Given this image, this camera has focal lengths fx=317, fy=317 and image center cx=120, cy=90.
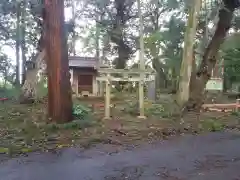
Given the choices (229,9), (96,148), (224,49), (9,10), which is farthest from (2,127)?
(224,49)

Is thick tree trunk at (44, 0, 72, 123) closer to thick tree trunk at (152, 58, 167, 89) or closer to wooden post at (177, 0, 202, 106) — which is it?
wooden post at (177, 0, 202, 106)

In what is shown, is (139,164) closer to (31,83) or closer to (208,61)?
(208,61)

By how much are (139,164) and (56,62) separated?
5216 mm

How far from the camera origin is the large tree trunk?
14109 mm

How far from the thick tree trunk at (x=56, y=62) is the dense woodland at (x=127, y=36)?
20.9 feet

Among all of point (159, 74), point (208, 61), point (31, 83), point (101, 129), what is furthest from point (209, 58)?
point (159, 74)

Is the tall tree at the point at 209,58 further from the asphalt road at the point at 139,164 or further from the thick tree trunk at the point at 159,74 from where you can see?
the thick tree trunk at the point at 159,74

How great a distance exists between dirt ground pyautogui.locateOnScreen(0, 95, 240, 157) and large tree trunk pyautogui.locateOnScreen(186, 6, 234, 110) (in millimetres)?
1213

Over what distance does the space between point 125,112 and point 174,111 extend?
2065mm

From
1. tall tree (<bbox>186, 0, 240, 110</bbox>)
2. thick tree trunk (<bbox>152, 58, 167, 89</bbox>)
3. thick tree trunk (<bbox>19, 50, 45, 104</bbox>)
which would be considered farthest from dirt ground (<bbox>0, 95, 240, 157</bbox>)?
thick tree trunk (<bbox>152, 58, 167, 89</bbox>)

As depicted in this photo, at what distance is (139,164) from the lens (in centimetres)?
595

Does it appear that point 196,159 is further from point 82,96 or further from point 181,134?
point 82,96

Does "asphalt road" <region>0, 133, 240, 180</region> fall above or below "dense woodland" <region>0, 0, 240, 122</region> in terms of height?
below

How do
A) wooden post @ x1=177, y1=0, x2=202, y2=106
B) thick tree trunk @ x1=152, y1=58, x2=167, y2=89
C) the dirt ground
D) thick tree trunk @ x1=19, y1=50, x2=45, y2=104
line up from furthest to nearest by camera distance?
1. thick tree trunk @ x1=152, y1=58, x2=167, y2=89
2. thick tree trunk @ x1=19, y1=50, x2=45, y2=104
3. wooden post @ x1=177, y1=0, x2=202, y2=106
4. the dirt ground
